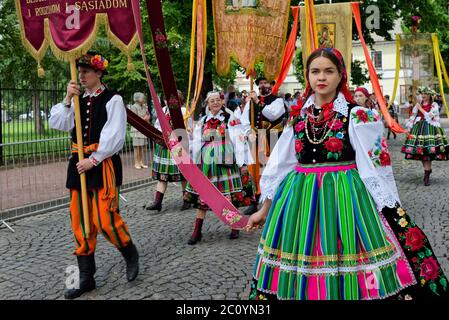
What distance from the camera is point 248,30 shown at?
654 cm

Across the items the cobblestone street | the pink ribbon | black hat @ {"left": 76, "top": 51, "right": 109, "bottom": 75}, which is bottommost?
the cobblestone street

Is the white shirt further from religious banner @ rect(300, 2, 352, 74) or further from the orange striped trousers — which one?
religious banner @ rect(300, 2, 352, 74)

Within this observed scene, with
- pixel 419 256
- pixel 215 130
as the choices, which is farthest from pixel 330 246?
pixel 215 130

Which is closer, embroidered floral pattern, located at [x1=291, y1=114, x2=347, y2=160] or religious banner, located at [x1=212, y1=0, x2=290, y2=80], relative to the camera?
embroidered floral pattern, located at [x1=291, y1=114, x2=347, y2=160]

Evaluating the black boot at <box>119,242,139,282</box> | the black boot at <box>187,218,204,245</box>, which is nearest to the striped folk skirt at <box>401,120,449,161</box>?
the black boot at <box>187,218,204,245</box>

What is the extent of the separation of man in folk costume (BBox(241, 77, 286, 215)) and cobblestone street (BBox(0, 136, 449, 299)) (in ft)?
4.86

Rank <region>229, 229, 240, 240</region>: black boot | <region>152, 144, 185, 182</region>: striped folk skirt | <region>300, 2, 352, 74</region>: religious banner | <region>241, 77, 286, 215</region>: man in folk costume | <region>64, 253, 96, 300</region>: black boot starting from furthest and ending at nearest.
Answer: <region>300, 2, 352, 74</region>: religious banner
<region>152, 144, 185, 182</region>: striped folk skirt
<region>241, 77, 286, 215</region>: man in folk costume
<region>229, 229, 240, 240</region>: black boot
<region>64, 253, 96, 300</region>: black boot

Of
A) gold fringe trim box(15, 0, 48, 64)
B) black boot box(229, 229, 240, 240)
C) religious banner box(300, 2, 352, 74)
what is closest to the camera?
gold fringe trim box(15, 0, 48, 64)

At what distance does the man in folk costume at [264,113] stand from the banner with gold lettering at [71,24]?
9.84 feet

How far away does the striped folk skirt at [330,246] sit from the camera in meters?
2.81

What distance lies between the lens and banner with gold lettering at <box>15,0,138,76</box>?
416 centimetres

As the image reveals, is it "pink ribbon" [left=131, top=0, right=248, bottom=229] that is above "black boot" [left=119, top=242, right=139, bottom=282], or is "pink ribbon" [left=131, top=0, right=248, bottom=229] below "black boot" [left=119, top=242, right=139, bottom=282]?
above
